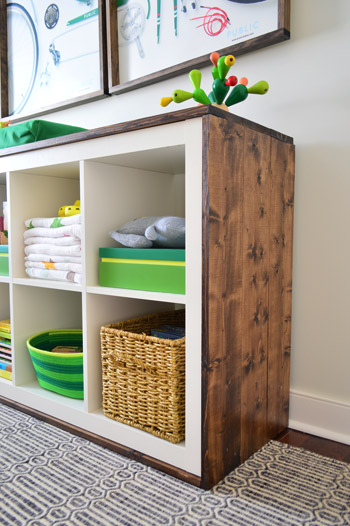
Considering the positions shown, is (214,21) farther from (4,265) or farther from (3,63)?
(3,63)

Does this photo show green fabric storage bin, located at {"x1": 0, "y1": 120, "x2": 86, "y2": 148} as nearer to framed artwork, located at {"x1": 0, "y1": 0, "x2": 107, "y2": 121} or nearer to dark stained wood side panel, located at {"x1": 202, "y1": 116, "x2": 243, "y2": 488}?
framed artwork, located at {"x1": 0, "y1": 0, "x2": 107, "y2": 121}

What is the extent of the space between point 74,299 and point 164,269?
0.76m

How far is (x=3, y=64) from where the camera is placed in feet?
7.62

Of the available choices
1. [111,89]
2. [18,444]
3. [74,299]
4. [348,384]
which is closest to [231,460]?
[348,384]

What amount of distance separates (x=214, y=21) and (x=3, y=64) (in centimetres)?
135

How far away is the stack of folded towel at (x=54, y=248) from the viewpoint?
1.36 metres

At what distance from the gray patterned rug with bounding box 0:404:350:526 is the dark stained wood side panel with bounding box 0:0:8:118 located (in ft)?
5.82

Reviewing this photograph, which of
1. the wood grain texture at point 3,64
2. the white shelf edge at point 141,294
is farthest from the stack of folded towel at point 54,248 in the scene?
the wood grain texture at point 3,64

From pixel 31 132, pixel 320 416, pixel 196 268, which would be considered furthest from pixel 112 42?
pixel 320 416

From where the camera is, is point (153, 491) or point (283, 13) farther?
point (283, 13)

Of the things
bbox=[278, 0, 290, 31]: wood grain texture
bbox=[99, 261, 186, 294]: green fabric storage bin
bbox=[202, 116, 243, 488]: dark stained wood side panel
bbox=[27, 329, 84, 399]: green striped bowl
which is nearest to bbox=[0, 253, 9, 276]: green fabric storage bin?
bbox=[27, 329, 84, 399]: green striped bowl

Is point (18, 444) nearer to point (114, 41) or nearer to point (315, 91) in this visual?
point (315, 91)

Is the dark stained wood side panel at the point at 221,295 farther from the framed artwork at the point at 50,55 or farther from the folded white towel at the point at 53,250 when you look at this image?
the framed artwork at the point at 50,55

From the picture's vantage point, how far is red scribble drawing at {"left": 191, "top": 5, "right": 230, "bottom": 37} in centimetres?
146
